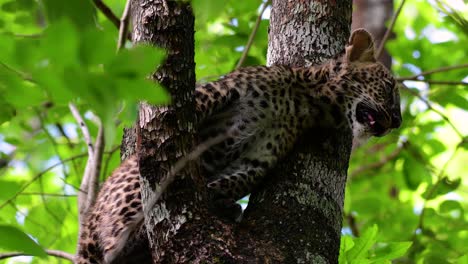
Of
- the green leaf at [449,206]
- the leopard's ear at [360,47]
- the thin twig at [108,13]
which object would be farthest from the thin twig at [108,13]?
the green leaf at [449,206]

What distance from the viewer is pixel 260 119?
4.72 metres

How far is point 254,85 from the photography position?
4766 millimetres

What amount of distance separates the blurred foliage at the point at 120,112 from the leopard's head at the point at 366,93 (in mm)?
612

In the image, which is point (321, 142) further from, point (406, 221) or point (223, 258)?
point (406, 221)

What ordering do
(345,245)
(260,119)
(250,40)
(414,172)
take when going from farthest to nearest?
(414,172)
(250,40)
(260,119)
(345,245)

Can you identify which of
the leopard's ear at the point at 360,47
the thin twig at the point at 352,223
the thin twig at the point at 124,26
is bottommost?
the thin twig at the point at 352,223

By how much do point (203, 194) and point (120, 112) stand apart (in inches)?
21.7

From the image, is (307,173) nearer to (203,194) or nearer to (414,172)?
(203,194)

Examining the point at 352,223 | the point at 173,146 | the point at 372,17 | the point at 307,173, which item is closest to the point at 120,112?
the point at 173,146

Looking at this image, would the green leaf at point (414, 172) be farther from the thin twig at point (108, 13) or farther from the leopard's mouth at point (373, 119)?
the thin twig at point (108, 13)

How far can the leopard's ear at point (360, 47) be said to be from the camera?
4.93m

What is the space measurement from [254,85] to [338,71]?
22.5 inches

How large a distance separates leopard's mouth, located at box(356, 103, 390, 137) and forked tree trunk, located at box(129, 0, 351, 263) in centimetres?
52

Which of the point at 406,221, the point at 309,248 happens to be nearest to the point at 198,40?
the point at 406,221
